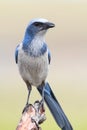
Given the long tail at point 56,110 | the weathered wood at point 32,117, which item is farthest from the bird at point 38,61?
the weathered wood at point 32,117

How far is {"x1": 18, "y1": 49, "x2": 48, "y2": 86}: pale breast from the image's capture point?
564 centimetres

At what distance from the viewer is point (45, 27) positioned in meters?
5.42

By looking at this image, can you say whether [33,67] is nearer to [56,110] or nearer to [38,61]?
[38,61]

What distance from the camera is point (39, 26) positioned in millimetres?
5434

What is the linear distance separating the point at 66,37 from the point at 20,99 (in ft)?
14.1

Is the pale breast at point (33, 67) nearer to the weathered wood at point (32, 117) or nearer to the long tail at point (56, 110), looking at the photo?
the long tail at point (56, 110)

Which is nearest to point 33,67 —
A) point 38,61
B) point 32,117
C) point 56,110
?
point 38,61

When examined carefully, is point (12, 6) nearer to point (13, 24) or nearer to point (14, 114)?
point (13, 24)

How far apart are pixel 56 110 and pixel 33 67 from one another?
32 centimetres

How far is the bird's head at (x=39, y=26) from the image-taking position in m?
5.39

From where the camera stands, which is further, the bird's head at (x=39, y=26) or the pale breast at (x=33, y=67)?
the pale breast at (x=33, y=67)

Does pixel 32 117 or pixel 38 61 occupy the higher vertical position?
pixel 38 61

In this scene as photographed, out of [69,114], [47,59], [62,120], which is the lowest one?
[69,114]

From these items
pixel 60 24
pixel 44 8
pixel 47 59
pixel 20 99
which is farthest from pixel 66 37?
pixel 47 59
